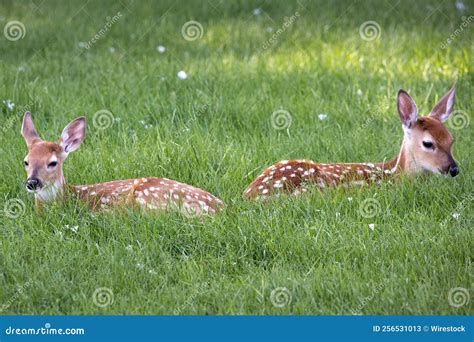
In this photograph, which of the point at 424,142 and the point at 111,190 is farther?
the point at 424,142

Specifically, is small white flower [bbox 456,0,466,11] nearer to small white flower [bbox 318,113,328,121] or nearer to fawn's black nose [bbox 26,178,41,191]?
small white flower [bbox 318,113,328,121]

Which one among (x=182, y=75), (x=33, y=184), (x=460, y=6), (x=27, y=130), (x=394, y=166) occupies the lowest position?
(x=33, y=184)

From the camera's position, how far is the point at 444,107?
311 inches

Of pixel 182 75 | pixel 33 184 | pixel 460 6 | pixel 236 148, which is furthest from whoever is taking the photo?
pixel 460 6

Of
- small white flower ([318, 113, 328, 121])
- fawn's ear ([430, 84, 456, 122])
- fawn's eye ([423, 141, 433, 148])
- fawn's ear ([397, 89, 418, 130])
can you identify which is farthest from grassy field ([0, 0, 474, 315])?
fawn's ear ([397, 89, 418, 130])

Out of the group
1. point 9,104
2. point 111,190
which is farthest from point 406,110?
point 9,104

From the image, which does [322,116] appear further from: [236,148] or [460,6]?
[460,6]

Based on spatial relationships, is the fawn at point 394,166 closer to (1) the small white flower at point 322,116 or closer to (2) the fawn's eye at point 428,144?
(2) the fawn's eye at point 428,144

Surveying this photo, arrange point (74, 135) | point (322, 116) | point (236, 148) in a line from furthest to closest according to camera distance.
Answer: point (322, 116) < point (236, 148) < point (74, 135)

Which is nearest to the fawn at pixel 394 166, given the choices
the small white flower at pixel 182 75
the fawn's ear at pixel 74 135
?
the fawn's ear at pixel 74 135

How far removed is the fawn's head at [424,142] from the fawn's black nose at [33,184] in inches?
114

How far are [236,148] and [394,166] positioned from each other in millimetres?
1312

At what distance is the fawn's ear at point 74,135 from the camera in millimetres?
7164

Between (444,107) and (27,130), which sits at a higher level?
(444,107)
